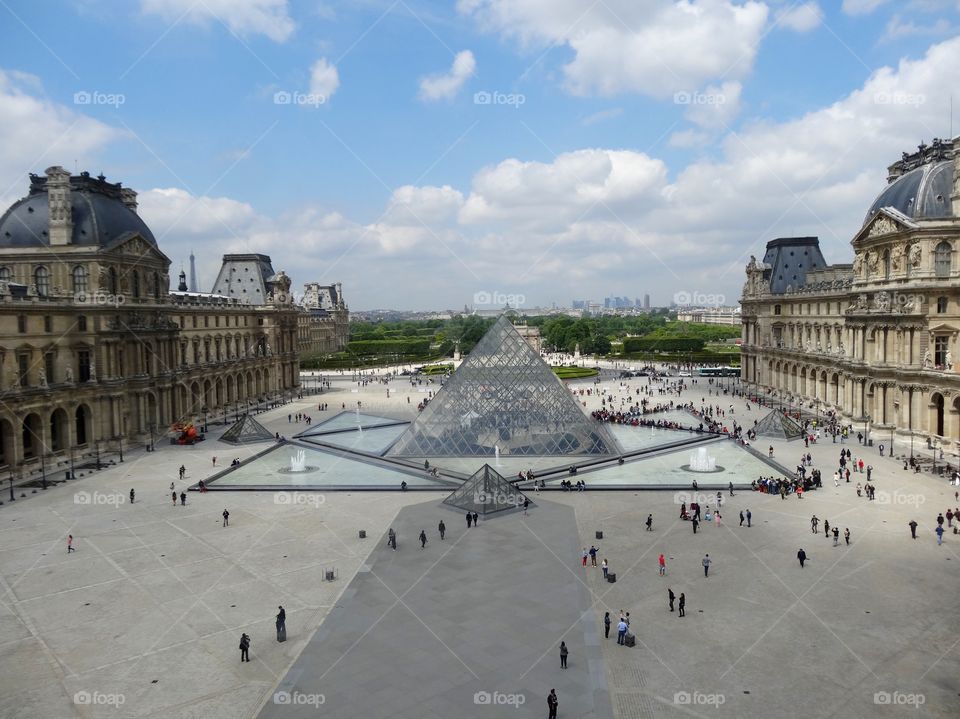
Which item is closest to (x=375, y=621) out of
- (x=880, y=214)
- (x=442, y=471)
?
(x=442, y=471)

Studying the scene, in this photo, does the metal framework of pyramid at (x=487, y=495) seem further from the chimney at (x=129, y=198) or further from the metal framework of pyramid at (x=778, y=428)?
the chimney at (x=129, y=198)

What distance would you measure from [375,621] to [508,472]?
17221 millimetres

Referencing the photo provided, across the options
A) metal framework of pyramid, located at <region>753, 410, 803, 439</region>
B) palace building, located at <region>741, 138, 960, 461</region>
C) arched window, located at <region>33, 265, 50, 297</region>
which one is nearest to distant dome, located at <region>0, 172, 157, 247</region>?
arched window, located at <region>33, 265, 50, 297</region>

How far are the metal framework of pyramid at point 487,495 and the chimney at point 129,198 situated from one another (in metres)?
32.7

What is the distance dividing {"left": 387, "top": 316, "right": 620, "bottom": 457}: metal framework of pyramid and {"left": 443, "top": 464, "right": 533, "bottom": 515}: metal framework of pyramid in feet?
31.1

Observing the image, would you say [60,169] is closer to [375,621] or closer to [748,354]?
[375,621]

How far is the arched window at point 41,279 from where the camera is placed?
135 feet

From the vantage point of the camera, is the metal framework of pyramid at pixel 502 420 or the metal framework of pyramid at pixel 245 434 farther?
the metal framework of pyramid at pixel 245 434

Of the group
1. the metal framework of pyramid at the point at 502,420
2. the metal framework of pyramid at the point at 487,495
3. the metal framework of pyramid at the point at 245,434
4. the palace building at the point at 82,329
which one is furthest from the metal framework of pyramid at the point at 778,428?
the palace building at the point at 82,329

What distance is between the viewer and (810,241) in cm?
6919

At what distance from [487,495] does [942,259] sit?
3192cm

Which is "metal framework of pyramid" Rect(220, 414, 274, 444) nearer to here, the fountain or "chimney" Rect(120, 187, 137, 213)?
"chimney" Rect(120, 187, 137, 213)

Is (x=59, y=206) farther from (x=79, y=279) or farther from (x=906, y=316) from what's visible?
(x=906, y=316)

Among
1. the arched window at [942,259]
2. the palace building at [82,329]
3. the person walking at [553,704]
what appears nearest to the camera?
the person walking at [553,704]
